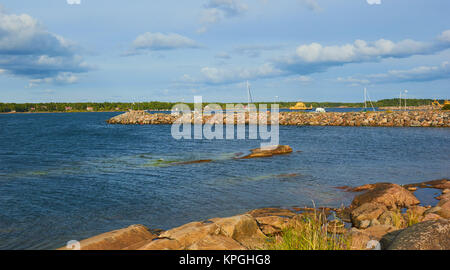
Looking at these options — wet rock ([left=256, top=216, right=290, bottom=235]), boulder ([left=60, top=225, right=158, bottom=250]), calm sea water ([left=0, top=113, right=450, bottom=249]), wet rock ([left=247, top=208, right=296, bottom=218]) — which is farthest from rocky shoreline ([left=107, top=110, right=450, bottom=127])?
boulder ([left=60, top=225, right=158, bottom=250])

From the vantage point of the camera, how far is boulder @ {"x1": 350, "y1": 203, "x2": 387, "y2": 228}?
1259cm

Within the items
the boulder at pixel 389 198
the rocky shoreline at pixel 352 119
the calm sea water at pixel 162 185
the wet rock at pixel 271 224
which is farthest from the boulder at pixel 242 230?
A: the rocky shoreline at pixel 352 119

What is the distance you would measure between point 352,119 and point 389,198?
235 ft

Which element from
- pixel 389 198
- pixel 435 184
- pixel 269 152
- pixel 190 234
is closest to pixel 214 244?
pixel 190 234

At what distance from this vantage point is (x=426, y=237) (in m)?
7.36

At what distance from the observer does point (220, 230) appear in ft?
33.7

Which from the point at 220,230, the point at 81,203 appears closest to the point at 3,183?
the point at 81,203

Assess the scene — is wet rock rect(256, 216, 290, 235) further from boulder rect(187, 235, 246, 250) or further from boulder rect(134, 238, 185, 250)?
boulder rect(134, 238, 185, 250)

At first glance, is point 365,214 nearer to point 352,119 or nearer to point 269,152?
point 269,152

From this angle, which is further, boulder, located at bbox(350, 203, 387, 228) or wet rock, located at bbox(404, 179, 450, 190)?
wet rock, located at bbox(404, 179, 450, 190)

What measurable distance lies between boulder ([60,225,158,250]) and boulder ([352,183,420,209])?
10177 millimetres

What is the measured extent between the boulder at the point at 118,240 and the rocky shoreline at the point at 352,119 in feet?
241

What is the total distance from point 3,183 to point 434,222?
2429 centimetres
